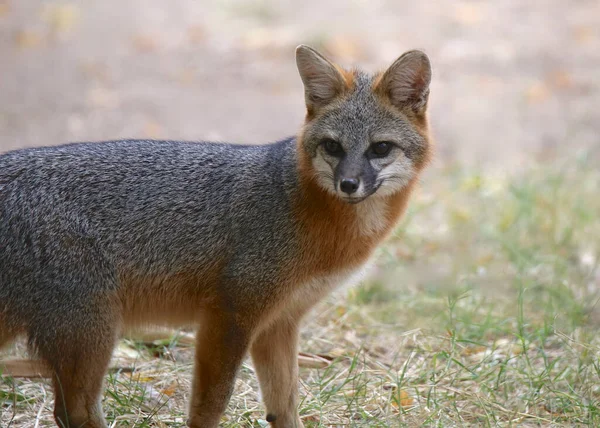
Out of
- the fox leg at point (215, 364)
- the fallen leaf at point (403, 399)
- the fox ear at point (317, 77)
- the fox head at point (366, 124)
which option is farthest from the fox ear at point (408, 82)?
the fallen leaf at point (403, 399)

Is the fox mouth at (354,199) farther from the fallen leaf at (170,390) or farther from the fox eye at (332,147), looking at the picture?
the fallen leaf at (170,390)

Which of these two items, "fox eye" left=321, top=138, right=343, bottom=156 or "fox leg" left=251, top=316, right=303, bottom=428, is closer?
"fox eye" left=321, top=138, right=343, bottom=156

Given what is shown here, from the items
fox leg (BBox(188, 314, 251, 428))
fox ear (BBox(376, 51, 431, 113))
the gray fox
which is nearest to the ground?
fox leg (BBox(188, 314, 251, 428))

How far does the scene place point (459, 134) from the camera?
1070 centimetres

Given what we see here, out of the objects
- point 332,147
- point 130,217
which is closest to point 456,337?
point 332,147

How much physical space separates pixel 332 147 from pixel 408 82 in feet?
1.86

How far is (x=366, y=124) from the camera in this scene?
4.59 metres

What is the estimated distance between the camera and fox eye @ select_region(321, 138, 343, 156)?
458cm

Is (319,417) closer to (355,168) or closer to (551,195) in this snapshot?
(355,168)

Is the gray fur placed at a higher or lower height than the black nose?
lower

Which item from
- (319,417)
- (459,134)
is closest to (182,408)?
(319,417)

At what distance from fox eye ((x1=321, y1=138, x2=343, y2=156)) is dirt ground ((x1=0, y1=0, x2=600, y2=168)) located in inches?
217

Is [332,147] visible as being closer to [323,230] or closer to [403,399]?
[323,230]

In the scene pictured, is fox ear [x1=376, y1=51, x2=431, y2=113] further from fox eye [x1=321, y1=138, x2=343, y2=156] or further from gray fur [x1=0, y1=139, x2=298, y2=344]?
gray fur [x1=0, y1=139, x2=298, y2=344]
